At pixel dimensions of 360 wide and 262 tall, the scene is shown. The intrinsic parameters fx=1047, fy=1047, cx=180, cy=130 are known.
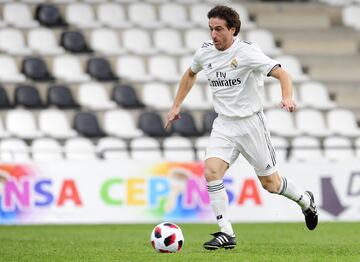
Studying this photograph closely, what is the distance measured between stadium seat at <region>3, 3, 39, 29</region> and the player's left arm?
12.9 meters

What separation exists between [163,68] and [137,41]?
1.00m

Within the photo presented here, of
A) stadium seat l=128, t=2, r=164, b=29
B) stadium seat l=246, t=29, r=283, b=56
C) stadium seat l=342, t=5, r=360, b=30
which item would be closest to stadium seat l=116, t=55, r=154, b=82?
stadium seat l=128, t=2, r=164, b=29

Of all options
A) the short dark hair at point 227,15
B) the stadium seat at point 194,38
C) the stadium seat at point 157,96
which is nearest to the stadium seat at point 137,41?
the stadium seat at point 194,38

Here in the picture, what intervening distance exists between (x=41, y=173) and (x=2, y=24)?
570 centimetres

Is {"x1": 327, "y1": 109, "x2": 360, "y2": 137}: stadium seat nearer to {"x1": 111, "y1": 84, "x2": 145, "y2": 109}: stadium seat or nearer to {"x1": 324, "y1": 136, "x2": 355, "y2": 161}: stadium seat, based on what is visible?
{"x1": 324, "y1": 136, "x2": 355, "y2": 161}: stadium seat

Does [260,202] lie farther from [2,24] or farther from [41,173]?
[2,24]

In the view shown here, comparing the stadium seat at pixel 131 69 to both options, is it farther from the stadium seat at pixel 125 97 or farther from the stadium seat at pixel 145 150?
the stadium seat at pixel 145 150

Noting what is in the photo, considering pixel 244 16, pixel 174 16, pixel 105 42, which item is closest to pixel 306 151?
pixel 105 42

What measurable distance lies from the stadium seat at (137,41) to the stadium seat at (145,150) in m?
3.44

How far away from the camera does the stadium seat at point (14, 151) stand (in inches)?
694

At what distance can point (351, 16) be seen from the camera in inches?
1032

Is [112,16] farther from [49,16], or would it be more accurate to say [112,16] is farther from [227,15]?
[227,15]

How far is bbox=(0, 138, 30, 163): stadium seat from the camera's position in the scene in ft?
57.8

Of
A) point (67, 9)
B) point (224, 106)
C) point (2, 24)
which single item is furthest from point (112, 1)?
point (224, 106)
